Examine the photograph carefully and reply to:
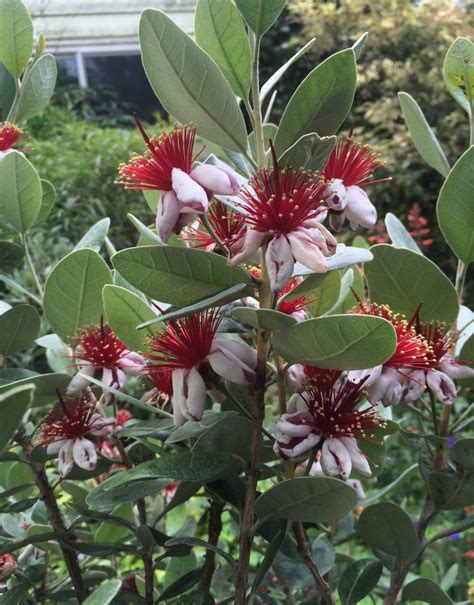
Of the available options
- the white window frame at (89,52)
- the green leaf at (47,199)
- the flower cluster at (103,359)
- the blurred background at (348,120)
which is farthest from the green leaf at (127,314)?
the white window frame at (89,52)

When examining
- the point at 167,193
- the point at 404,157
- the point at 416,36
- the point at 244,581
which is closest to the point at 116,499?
the point at 244,581

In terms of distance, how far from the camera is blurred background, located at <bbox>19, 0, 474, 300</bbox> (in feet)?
12.9

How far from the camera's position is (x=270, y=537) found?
708 millimetres

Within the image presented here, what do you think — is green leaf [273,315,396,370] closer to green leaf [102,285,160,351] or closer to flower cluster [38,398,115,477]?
green leaf [102,285,160,351]

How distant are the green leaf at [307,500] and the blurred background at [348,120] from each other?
8.78 ft

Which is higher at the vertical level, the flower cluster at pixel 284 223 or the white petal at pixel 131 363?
the flower cluster at pixel 284 223

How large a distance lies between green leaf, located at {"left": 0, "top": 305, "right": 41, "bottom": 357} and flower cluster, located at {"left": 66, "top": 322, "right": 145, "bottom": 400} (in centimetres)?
6

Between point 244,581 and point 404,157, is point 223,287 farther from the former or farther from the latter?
point 404,157

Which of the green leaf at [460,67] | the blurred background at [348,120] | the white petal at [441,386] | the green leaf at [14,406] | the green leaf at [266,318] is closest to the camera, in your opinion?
the green leaf at [14,406]

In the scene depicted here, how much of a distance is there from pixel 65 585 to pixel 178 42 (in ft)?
2.22

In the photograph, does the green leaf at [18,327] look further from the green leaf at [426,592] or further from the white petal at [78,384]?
the green leaf at [426,592]

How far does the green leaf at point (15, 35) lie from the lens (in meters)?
0.80

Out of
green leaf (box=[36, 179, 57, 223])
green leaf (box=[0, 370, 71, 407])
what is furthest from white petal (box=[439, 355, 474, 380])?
green leaf (box=[36, 179, 57, 223])

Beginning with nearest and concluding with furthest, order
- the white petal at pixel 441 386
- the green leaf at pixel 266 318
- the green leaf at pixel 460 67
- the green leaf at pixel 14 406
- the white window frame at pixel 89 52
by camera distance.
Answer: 1. the green leaf at pixel 14 406
2. the green leaf at pixel 266 318
3. the white petal at pixel 441 386
4. the green leaf at pixel 460 67
5. the white window frame at pixel 89 52
